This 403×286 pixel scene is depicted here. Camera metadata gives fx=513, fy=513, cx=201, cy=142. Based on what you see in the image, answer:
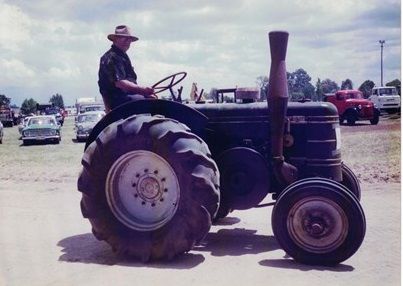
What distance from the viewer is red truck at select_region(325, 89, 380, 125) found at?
2731 cm

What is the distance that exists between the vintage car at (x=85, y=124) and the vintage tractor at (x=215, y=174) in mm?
19122

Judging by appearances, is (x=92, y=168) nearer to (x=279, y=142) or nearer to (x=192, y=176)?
(x=192, y=176)

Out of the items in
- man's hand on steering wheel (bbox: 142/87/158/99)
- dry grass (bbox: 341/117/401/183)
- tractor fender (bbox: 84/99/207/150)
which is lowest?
dry grass (bbox: 341/117/401/183)

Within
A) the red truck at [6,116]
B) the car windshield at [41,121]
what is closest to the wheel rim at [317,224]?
the car windshield at [41,121]

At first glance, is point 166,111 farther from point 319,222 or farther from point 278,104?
point 319,222

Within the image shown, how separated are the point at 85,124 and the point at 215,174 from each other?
68.2 ft

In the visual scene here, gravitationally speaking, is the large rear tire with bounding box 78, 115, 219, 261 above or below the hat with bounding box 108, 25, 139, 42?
below

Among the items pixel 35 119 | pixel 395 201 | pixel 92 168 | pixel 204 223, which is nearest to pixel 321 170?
pixel 204 223

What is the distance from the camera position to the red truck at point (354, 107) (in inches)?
1075

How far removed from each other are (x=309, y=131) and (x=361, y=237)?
1.39m

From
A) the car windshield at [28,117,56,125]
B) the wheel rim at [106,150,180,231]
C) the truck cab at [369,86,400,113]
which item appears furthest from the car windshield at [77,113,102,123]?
the wheel rim at [106,150,180,231]

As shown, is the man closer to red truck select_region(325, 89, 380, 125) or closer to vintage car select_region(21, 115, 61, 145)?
vintage car select_region(21, 115, 61, 145)

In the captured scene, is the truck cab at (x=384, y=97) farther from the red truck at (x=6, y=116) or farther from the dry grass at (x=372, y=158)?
the red truck at (x=6, y=116)

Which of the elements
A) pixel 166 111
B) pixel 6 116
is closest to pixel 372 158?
Answer: pixel 166 111
